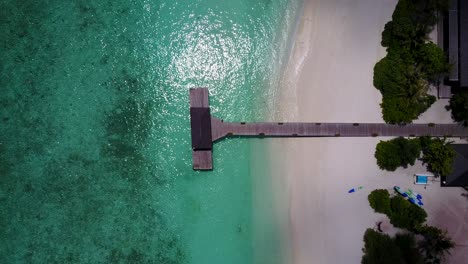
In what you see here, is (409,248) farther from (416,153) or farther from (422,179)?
(416,153)

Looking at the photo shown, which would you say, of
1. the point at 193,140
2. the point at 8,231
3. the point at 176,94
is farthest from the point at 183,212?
the point at 8,231

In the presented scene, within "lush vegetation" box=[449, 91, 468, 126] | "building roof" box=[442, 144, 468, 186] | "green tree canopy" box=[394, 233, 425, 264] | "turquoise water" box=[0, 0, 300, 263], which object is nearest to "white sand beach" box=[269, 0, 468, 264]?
"lush vegetation" box=[449, 91, 468, 126]

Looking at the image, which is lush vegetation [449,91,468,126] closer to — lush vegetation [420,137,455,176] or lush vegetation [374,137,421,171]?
lush vegetation [420,137,455,176]

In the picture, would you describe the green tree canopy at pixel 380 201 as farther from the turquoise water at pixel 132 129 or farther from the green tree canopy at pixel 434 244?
the turquoise water at pixel 132 129

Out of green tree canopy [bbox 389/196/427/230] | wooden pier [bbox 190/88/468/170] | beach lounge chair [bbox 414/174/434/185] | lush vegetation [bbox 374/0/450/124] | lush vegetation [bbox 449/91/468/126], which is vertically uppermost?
lush vegetation [bbox 374/0/450/124]

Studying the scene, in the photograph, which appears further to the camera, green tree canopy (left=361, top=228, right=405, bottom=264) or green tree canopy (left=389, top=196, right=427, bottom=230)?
green tree canopy (left=389, top=196, right=427, bottom=230)

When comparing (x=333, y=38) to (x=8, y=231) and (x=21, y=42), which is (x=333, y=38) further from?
(x=8, y=231)
